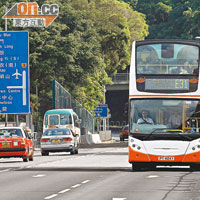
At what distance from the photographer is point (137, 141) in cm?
2392

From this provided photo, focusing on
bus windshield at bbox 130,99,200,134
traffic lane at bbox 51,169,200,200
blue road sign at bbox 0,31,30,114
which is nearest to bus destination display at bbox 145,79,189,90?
bus windshield at bbox 130,99,200,134

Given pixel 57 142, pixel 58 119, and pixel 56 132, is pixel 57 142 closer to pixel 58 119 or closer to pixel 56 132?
pixel 56 132

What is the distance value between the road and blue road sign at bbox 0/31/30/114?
15480mm

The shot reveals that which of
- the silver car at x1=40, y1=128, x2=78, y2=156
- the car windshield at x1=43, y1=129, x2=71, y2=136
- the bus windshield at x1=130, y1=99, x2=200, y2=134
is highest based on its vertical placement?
the bus windshield at x1=130, y1=99, x2=200, y2=134

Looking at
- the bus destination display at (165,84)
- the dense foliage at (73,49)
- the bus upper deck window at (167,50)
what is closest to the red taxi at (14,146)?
the bus destination display at (165,84)

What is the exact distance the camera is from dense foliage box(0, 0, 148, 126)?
59.8 m

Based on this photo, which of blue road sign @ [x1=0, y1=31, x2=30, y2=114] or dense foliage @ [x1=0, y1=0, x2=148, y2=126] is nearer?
blue road sign @ [x1=0, y1=31, x2=30, y2=114]

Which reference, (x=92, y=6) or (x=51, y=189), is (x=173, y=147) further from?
(x=92, y=6)

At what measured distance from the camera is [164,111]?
23.8 m

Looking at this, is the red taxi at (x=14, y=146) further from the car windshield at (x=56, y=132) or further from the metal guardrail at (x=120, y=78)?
the metal guardrail at (x=120, y=78)

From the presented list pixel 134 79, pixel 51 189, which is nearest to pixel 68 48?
pixel 134 79

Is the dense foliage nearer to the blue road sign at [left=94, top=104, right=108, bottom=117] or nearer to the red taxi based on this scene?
the blue road sign at [left=94, top=104, right=108, bottom=117]

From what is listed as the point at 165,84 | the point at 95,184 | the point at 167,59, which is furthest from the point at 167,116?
the point at 95,184

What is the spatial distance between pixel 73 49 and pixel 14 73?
738 inches
